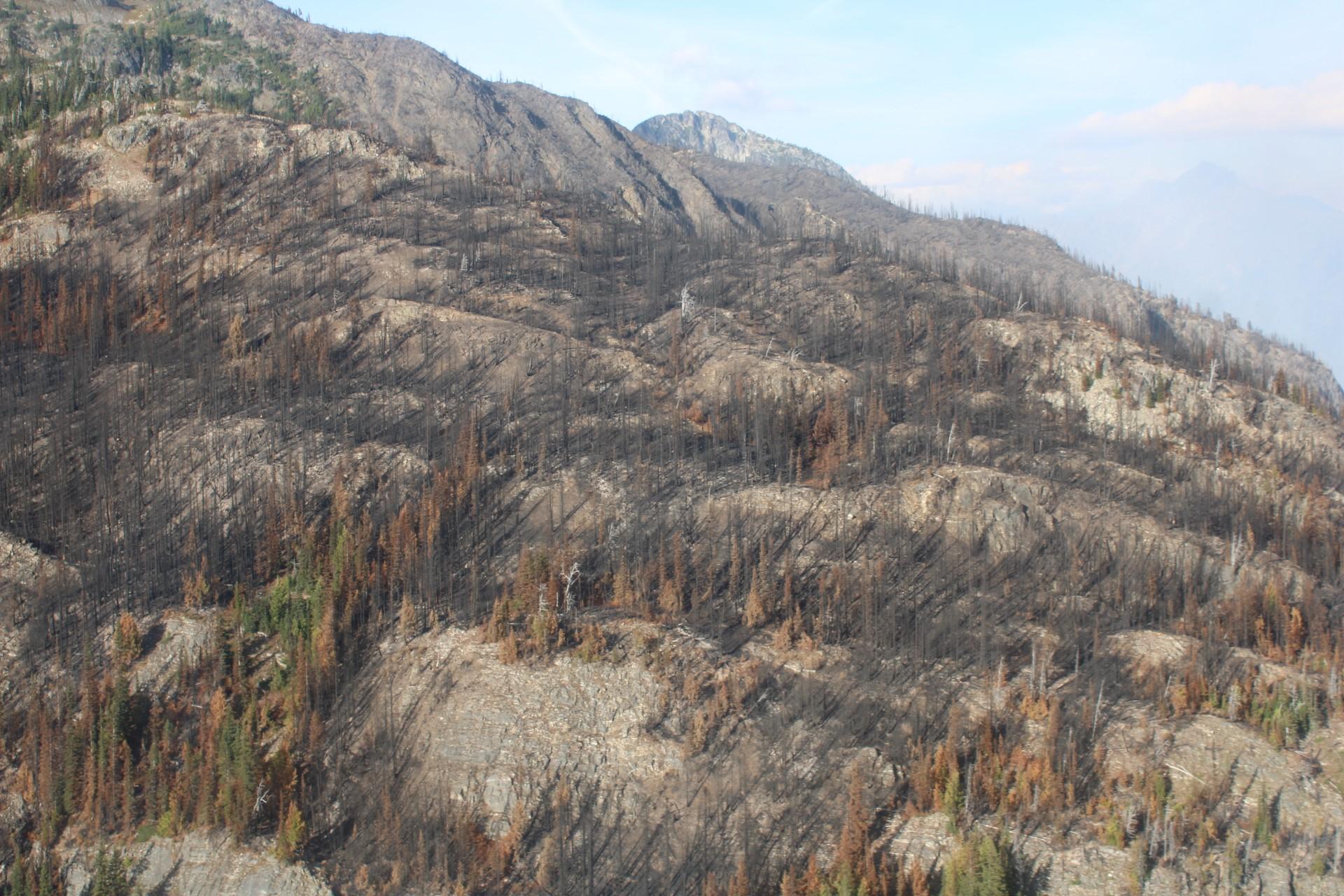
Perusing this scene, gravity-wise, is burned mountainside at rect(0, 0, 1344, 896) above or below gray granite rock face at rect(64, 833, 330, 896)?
above

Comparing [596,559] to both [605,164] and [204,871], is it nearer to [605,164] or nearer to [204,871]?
[204,871]

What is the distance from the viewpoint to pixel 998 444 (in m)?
53.1

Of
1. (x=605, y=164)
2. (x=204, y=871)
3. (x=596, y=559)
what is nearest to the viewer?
(x=204, y=871)

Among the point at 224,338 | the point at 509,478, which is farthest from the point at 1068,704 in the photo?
the point at 224,338

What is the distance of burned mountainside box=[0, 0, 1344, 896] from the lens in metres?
32.2

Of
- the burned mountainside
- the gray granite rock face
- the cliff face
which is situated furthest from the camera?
the cliff face

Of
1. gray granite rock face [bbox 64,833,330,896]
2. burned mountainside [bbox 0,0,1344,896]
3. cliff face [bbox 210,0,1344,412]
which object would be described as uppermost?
cliff face [bbox 210,0,1344,412]

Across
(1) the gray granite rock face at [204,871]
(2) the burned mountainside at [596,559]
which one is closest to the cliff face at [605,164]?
(2) the burned mountainside at [596,559]

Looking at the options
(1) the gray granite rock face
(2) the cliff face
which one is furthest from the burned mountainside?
(2) the cliff face

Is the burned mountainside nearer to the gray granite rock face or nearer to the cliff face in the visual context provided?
the gray granite rock face

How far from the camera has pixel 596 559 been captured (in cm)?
4256

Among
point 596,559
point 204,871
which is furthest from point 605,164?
point 204,871

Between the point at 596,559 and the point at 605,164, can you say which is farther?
the point at 605,164

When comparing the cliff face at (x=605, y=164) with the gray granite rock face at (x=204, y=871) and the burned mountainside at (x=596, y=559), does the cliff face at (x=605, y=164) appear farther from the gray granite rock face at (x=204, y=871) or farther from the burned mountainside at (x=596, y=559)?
the gray granite rock face at (x=204, y=871)
